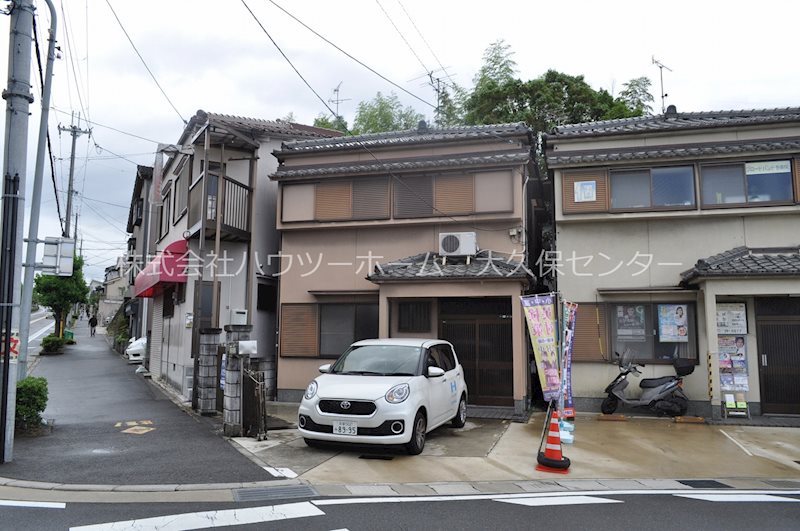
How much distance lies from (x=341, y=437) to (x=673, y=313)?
27.1 ft

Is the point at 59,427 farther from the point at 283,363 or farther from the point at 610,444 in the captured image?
the point at 610,444

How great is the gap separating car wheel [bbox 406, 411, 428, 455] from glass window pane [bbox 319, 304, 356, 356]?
5485 mm

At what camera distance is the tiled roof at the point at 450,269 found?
1158 centimetres

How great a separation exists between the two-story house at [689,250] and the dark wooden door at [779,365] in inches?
0.8

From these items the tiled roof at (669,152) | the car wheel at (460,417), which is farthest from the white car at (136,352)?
the tiled roof at (669,152)

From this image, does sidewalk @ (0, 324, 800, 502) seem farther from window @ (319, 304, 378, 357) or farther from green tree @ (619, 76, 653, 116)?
green tree @ (619, 76, 653, 116)

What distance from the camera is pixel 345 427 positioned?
7781 millimetres

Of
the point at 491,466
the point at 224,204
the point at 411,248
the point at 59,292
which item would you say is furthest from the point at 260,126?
the point at 59,292

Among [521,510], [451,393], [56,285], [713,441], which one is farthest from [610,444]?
[56,285]

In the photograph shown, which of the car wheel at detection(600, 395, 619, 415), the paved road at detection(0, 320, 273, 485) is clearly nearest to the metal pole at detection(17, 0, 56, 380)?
the paved road at detection(0, 320, 273, 485)

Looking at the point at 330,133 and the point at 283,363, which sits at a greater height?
the point at 330,133

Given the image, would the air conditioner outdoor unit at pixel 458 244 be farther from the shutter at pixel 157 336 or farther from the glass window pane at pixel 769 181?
the shutter at pixel 157 336

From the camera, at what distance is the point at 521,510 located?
18.3ft

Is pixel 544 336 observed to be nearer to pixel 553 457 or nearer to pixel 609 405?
pixel 553 457
